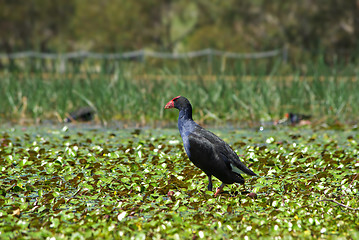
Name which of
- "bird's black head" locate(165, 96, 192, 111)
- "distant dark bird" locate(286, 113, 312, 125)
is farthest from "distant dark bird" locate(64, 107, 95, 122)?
"bird's black head" locate(165, 96, 192, 111)

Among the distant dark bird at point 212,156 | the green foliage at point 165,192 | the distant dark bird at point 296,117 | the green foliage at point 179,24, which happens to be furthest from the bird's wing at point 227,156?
the green foliage at point 179,24

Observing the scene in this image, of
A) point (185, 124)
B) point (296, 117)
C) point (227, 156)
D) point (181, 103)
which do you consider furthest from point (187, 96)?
point (227, 156)

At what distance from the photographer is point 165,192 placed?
16.6 ft

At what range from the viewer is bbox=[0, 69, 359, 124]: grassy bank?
936cm

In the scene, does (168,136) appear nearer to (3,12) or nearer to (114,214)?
(114,214)

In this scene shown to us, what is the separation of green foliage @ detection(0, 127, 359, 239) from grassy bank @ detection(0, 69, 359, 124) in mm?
1472

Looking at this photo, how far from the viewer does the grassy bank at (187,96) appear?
30.7 feet

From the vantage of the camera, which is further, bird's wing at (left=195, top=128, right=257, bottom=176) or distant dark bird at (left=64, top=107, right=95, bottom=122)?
distant dark bird at (left=64, top=107, right=95, bottom=122)

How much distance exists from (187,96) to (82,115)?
2.01 metres

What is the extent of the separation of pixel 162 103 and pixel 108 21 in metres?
21.2

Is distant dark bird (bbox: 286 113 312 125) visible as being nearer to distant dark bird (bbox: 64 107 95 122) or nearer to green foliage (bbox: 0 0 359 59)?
distant dark bird (bbox: 64 107 95 122)

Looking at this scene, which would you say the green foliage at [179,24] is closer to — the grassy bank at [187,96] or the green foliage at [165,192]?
the grassy bank at [187,96]

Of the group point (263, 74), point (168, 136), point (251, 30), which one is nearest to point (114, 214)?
point (168, 136)

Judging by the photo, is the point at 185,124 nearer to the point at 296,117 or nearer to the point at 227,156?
the point at 227,156
